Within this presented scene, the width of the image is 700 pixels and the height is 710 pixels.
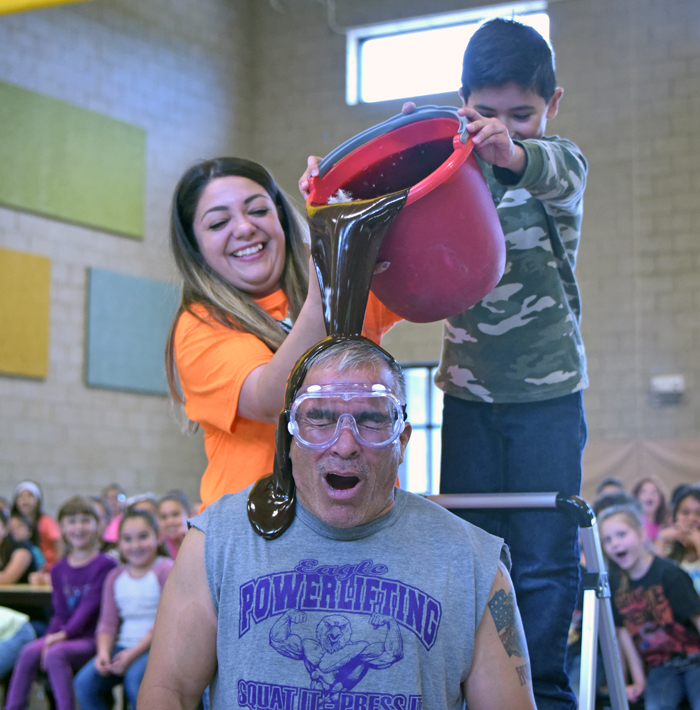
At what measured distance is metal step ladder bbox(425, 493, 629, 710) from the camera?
69.8 inches

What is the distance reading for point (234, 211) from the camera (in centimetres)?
194

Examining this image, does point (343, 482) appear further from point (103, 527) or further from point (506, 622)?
point (103, 527)

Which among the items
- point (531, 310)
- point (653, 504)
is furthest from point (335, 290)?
point (653, 504)

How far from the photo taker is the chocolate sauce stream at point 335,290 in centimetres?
150

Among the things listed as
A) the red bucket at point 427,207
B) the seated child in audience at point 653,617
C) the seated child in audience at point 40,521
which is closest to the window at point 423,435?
the seated child in audience at point 40,521

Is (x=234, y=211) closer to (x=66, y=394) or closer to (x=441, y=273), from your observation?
(x=441, y=273)

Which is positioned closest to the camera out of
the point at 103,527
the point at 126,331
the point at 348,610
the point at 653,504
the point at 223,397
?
the point at 348,610

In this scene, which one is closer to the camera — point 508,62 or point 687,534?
point 508,62

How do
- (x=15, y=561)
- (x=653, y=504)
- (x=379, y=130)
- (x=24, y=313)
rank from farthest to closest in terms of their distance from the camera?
(x=24, y=313), (x=653, y=504), (x=15, y=561), (x=379, y=130)

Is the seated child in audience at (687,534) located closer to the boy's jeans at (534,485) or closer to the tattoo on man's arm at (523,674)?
the boy's jeans at (534,485)

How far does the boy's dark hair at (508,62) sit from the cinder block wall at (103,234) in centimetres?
765

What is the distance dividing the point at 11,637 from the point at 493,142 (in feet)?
13.4

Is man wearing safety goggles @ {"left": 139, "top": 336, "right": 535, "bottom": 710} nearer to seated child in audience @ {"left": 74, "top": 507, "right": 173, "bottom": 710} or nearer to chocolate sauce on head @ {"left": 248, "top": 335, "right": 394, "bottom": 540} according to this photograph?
chocolate sauce on head @ {"left": 248, "top": 335, "right": 394, "bottom": 540}

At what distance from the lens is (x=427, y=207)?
1512 mm
